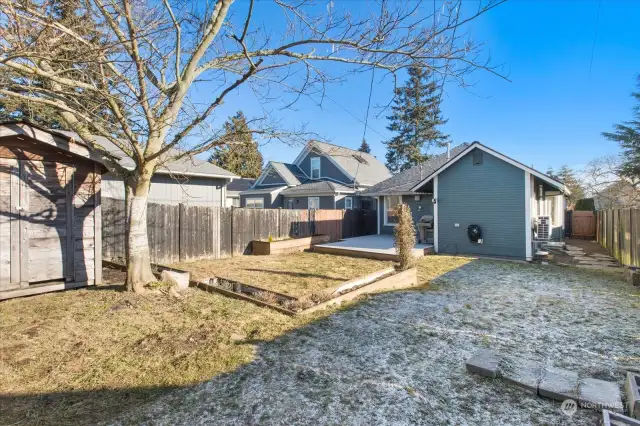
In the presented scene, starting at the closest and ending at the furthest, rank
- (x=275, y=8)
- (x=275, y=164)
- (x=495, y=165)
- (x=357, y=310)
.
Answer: (x=275, y=8)
(x=357, y=310)
(x=495, y=165)
(x=275, y=164)

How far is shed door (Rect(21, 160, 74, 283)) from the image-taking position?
5199mm

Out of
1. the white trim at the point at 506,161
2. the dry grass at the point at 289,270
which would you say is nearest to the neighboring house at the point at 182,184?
the dry grass at the point at 289,270

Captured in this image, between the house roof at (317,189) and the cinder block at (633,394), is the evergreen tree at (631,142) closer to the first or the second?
the house roof at (317,189)

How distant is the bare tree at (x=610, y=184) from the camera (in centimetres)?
2121

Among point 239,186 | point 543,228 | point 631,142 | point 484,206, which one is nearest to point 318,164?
point 239,186

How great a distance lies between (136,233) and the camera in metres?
5.41

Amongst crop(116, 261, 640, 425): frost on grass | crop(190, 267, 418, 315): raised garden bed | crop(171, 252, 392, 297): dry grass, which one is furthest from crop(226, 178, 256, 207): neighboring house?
crop(116, 261, 640, 425): frost on grass

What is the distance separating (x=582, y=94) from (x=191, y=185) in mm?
13773

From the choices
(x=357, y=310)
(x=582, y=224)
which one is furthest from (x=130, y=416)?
(x=582, y=224)

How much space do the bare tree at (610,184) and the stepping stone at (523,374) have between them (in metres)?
23.1

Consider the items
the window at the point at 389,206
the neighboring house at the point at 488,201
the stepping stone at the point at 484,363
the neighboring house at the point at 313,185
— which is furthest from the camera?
the neighboring house at the point at 313,185

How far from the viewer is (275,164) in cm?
2259

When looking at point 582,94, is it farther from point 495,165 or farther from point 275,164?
point 275,164

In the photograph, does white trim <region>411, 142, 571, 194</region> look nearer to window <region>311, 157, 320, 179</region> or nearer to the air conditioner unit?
the air conditioner unit
